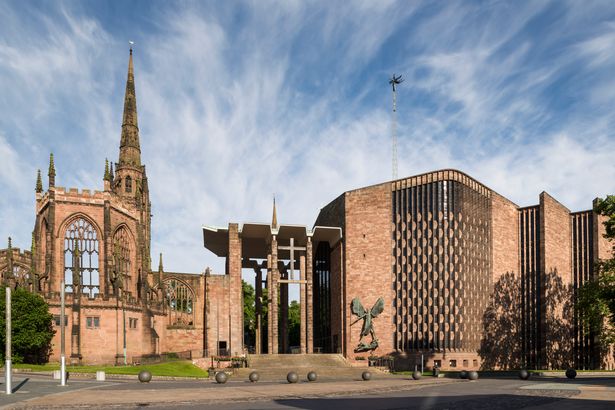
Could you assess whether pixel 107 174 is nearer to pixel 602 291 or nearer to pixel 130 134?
pixel 130 134

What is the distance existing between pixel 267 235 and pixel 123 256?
52.0ft

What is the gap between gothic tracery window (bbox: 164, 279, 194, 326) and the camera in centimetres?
7062

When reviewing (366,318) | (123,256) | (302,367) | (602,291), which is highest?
(123,256)

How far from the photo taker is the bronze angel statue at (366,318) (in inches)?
2304

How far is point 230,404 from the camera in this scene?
22688 mm

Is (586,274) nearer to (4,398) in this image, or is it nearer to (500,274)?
(500,274)

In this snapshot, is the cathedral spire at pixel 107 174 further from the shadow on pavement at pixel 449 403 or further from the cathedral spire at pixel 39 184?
the shadow on pavement at pixel 449 403

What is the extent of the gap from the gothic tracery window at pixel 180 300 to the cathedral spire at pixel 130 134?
18357 millimetres

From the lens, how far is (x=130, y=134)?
79.2 m

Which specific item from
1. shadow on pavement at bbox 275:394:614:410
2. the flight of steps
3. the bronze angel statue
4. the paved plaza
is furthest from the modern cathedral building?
shadow on pavement at bbox 275:394:614:410

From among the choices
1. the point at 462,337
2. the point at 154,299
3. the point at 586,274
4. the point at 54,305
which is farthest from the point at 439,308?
the point at 54,305

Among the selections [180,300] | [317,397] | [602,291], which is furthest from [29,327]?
[602,291]

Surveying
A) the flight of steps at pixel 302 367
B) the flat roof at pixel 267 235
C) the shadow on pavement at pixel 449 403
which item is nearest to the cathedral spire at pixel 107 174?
the flat roof at pixel 267 235

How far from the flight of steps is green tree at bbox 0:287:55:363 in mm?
18373
